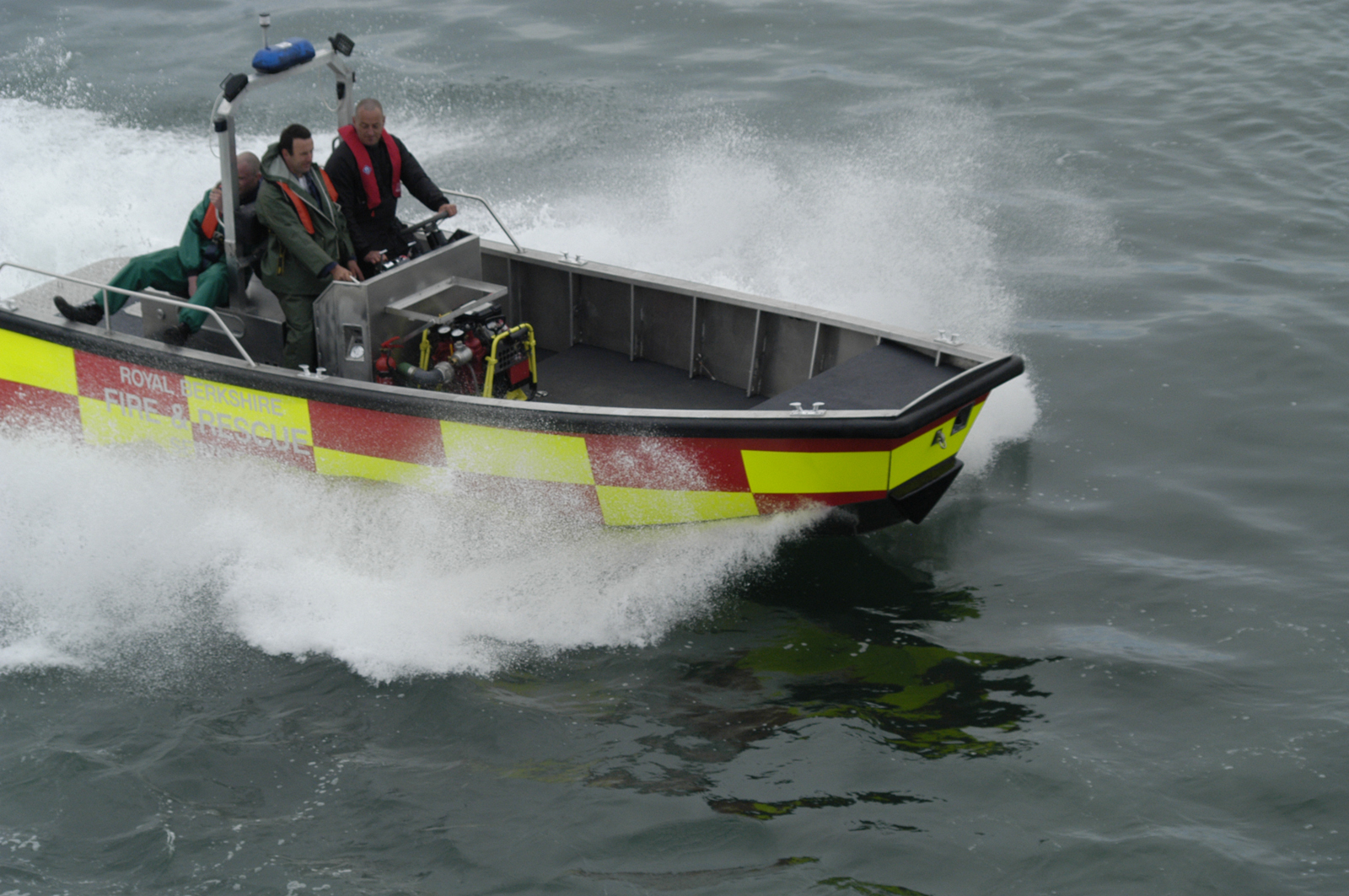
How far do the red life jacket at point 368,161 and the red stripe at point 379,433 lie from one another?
1.28 metres

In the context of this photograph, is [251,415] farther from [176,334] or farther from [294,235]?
[294,235]

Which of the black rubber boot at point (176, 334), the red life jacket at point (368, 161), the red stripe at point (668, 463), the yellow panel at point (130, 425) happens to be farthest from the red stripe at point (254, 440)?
the red stripe at point (668, 463)

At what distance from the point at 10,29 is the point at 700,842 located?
14114 millimetres

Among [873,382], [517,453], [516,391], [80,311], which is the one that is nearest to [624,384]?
[516,391]

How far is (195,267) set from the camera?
251 inches

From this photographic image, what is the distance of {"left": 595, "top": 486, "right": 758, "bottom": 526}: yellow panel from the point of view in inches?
225

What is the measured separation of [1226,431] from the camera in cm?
752

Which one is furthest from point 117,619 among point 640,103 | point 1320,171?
point 1320,171

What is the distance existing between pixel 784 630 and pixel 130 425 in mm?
3534

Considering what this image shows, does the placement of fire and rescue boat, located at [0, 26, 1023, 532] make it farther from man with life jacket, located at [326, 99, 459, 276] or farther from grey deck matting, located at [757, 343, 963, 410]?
man with life jacket, located at [326, 99, 459, 276]

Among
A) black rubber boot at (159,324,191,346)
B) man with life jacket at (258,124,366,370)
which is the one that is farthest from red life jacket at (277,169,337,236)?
black rubber boot at (159,324,191,346)

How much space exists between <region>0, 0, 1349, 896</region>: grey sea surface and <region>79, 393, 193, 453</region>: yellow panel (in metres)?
0.13

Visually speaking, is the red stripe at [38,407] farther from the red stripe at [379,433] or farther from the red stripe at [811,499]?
the red stripe at [811,499]

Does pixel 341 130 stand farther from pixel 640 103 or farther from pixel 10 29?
pixel 10 29
